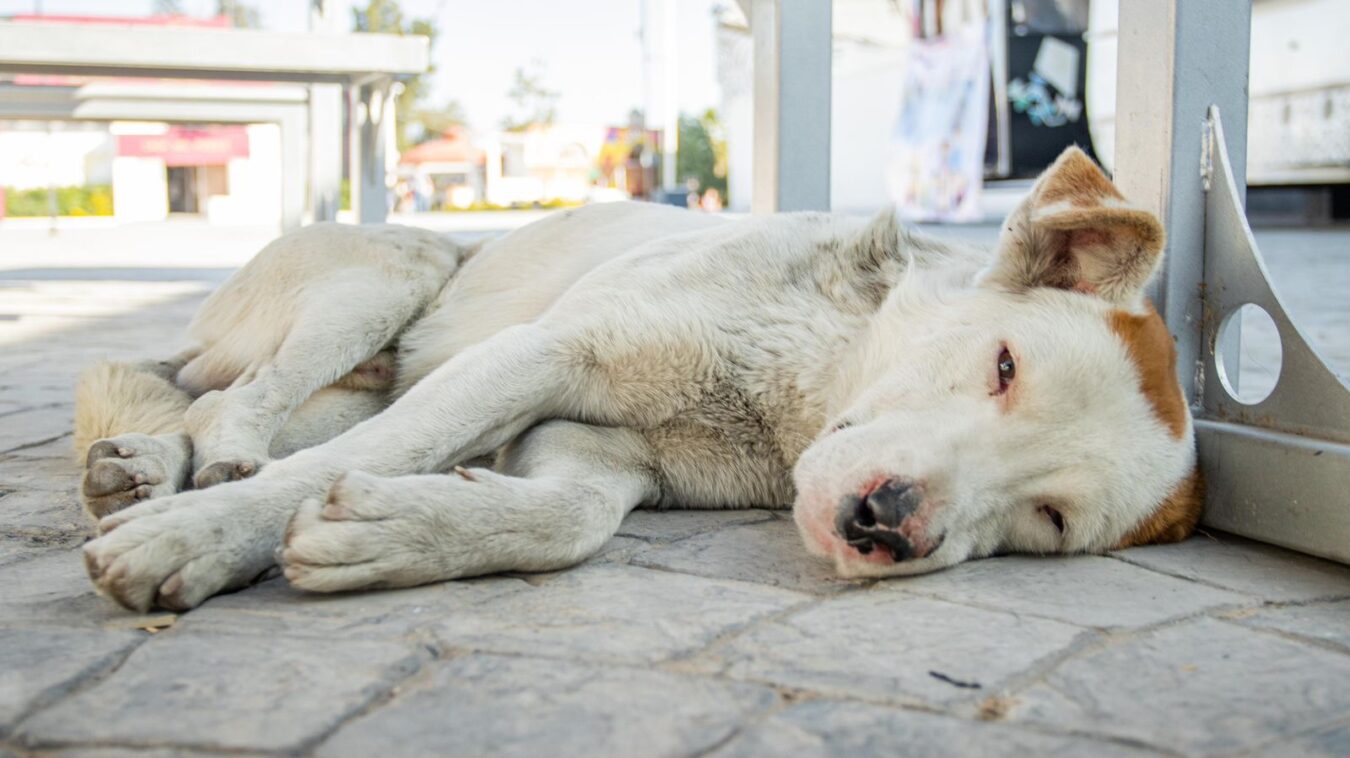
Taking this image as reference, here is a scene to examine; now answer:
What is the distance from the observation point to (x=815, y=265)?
9.99ft

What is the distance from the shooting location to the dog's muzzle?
7.20 feet

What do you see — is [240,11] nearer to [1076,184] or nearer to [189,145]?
[189,145]

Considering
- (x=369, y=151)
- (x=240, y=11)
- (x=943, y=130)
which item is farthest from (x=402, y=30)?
(x=369, y=151)

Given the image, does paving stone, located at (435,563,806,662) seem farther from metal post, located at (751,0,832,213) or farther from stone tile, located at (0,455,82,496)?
metal post, located at (751,0,832,213)

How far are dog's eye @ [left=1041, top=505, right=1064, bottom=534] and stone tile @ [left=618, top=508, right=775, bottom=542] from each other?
636 millimetres

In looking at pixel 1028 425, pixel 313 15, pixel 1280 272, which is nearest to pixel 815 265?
pixel 1028 425

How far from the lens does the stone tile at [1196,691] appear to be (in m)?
1.62

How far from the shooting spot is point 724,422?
2891 mm

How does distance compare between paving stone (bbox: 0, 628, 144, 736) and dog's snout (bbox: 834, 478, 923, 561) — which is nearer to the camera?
paving stone (bbox: 0, 628, 144, 736)

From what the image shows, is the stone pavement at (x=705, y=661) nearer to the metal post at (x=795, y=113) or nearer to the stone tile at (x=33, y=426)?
the stone tile at (x=33, y=426)

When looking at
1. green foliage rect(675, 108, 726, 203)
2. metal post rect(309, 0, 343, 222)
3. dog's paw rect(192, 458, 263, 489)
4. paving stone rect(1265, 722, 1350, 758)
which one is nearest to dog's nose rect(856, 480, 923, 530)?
paving stone rect(1265, 722, 1350, 758)

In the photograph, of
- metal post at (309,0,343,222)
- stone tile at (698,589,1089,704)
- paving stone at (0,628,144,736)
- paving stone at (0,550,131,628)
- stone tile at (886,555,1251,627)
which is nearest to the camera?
paving stone at (0,628,144,736)

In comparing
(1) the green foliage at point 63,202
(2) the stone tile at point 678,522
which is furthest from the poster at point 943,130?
(1) the green foliage at point 63,202

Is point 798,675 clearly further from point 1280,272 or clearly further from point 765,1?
point 1280,272
